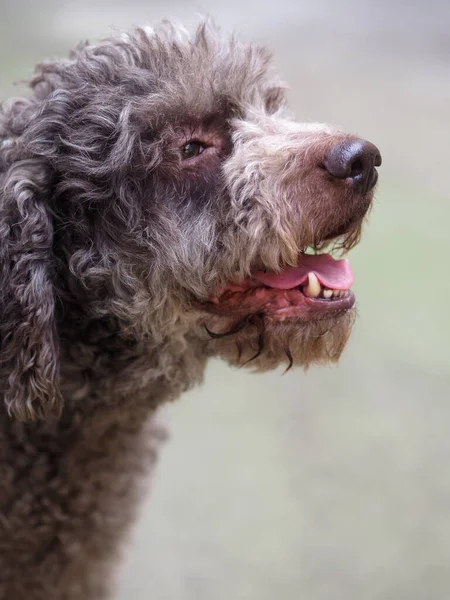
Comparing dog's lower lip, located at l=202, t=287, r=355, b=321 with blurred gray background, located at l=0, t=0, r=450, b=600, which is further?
blurred gray background, located at l=0, t=0, r=450, b=600

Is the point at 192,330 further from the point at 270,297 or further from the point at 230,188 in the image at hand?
the point at 230,188

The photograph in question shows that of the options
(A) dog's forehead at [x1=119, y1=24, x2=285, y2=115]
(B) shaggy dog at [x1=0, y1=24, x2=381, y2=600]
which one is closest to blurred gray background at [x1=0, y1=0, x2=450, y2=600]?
(A) dog's forehead at [x1=119, y1=24, x2=285, y2=115]

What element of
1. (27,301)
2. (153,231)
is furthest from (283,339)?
(27,301)

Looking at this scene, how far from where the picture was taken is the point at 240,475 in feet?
9.92

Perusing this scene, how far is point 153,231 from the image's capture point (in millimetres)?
1607

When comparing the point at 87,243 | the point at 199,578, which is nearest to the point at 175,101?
the point at 87,243

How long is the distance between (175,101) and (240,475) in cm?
→ 183

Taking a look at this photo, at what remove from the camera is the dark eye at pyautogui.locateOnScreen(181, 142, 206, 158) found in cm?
164

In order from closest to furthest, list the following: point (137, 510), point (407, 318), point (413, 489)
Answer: point (137, 510)
point (413, 489)
point (407, 318)

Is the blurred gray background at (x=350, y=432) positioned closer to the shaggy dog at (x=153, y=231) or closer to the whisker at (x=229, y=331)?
the shaggy dog at (x=153, y=231)

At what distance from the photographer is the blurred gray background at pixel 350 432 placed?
2.63m

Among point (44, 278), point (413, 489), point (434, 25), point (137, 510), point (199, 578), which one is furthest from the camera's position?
point (434, 25)

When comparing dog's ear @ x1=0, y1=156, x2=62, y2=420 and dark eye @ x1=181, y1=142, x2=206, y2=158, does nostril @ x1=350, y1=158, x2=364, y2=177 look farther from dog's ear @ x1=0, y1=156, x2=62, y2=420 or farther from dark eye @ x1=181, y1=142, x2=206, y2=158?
dog's ear @ x1=0, y1=156, x2=62, y2=420

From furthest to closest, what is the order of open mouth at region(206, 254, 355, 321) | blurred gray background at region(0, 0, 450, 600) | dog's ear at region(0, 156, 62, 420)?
blurred gray background at region(0, 0, 450, 600) → open mouth at region(206, 254, 355, 321) → dog's ear at region(0, 156, 62, 420)
